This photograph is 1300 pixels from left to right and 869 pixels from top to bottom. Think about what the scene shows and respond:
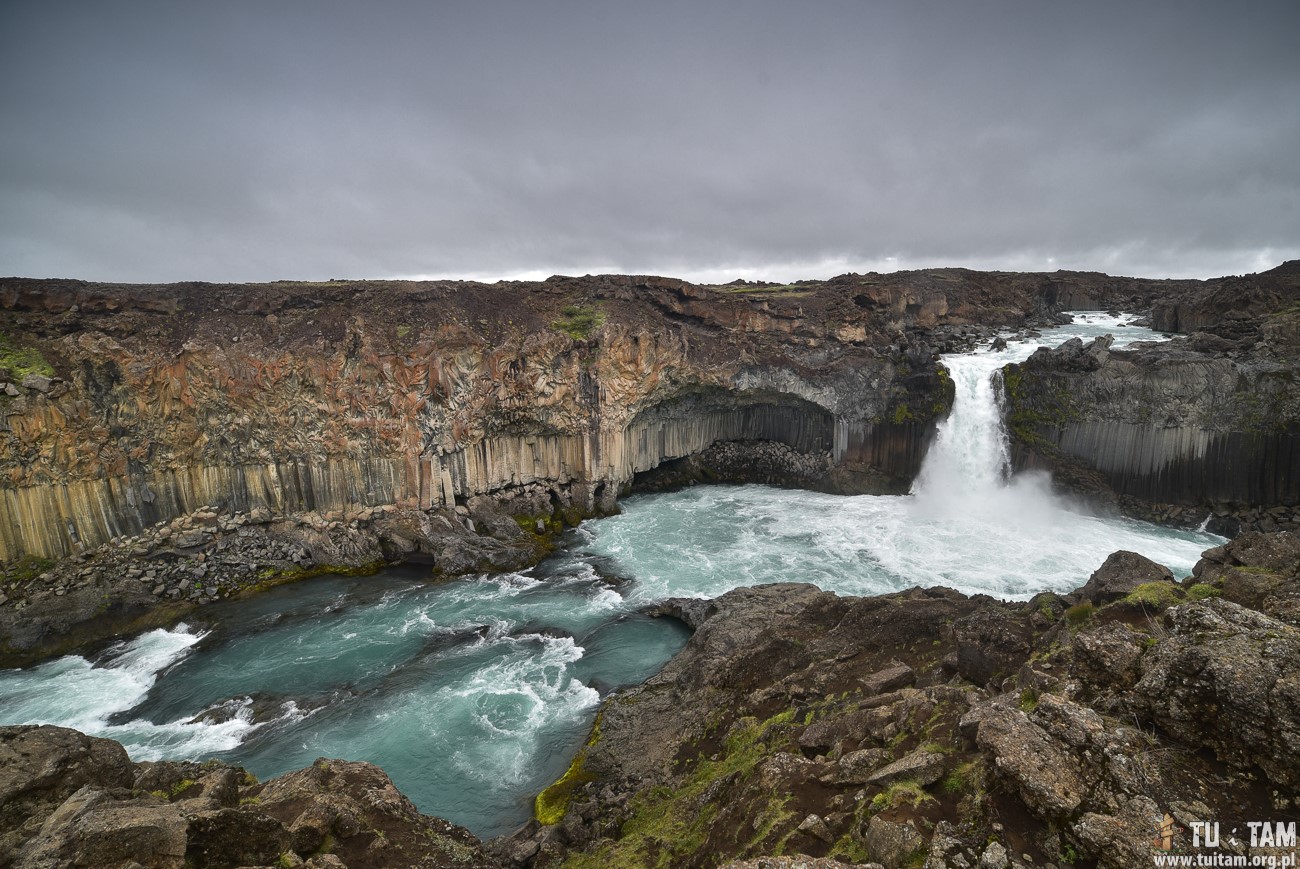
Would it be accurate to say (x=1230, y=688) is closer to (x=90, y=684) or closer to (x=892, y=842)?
(x=892, y=842)

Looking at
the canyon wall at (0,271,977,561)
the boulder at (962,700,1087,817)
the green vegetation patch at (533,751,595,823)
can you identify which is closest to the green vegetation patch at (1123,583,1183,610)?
the boulder at (962,700,1087,817)

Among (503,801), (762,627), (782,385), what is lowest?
(503,801)

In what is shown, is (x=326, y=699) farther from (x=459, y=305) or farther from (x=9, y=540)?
(x=459, y=305)

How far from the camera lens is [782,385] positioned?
3456 cm

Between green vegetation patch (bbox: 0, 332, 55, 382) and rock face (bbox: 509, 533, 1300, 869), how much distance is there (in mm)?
24467

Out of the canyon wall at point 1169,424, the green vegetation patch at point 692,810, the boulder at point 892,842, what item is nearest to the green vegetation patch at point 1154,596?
the green vegetation patch at point 692,810

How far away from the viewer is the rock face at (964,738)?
5.43 metres

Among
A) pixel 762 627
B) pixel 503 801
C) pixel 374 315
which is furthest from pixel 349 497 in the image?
pixel 762 627

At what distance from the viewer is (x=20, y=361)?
69.2 ft

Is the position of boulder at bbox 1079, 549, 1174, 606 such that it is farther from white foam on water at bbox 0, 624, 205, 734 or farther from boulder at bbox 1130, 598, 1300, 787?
white foam on water at bbox 0, 624, 205, 734

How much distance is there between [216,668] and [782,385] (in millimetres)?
29388

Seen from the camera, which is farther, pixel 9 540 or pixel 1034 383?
pixel 1034 383

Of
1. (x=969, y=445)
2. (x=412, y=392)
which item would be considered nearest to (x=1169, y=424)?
(x=969, y=445)

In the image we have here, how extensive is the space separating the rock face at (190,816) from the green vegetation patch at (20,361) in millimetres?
19865
